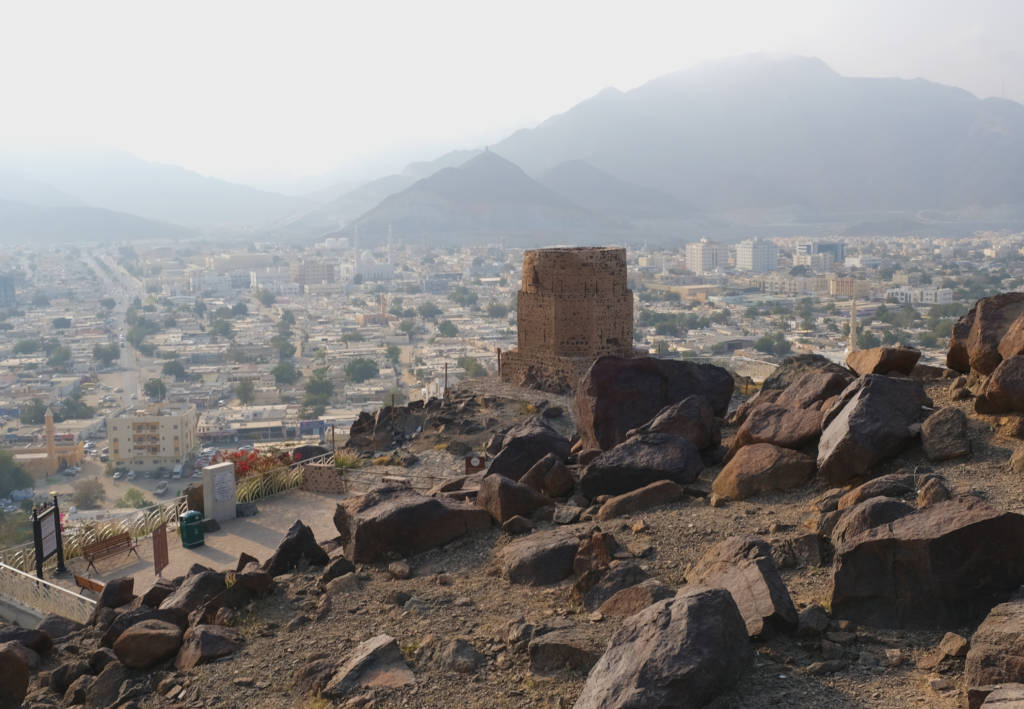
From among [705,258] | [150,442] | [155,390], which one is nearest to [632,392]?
[150,442]

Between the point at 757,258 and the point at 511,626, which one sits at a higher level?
the point at 511,626

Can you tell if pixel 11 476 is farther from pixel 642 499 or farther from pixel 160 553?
pixel 642 499

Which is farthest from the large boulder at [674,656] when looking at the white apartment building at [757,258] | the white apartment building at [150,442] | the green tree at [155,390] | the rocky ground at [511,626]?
the white apartment building at [757,258]

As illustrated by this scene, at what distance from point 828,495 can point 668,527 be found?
2.72 ft

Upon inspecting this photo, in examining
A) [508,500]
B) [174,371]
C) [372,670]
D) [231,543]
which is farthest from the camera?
[174,371]

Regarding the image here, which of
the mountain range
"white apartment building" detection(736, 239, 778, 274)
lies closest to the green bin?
"white apartment building" detection(736, 239, 778, 274)

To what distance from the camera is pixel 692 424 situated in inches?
255

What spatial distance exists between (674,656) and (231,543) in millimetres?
6383

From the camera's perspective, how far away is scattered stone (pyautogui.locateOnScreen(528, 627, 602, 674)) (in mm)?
3709

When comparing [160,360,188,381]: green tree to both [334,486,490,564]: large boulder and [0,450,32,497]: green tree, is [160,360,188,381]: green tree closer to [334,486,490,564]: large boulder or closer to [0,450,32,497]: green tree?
[0,450,32,497]: green tree

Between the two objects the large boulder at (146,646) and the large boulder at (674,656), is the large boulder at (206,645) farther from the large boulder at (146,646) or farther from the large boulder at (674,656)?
the large boulder at (674,656)

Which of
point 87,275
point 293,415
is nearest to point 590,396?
point 293,415

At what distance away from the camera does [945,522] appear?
379 centimetres

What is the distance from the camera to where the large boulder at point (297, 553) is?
5.80 m
